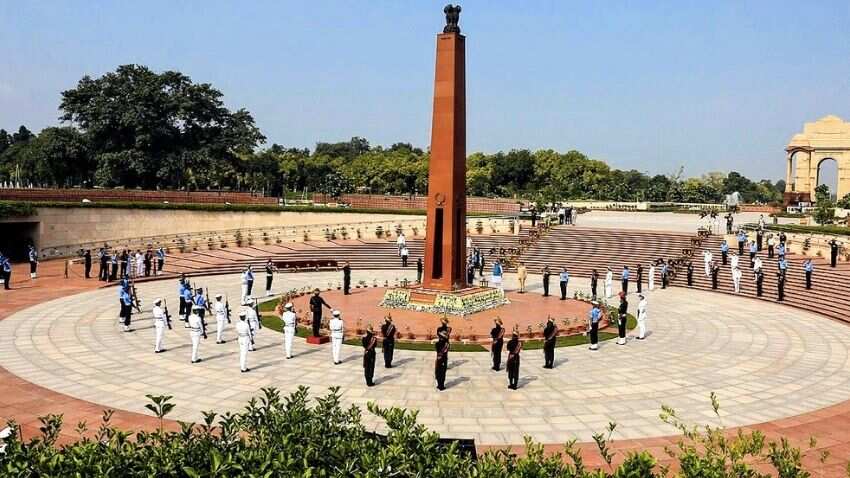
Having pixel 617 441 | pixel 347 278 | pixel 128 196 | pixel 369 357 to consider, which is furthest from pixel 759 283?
pixel 128 196

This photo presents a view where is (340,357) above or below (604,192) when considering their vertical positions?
below

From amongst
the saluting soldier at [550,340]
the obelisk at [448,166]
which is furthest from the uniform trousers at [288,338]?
the obelisk at [448,166]

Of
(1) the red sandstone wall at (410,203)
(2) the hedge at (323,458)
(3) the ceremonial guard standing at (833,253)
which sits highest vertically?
(1) the red sandstone wall at (410,203)

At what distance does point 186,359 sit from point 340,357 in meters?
3.66

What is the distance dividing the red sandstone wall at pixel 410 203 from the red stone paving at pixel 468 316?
108 feet

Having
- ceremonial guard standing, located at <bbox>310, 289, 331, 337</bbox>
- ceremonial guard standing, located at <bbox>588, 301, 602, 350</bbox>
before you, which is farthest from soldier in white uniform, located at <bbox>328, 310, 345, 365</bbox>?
ceremonial guard standing, located at <bbox>588, 301, 602, 350</bbox>

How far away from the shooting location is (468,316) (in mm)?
20281

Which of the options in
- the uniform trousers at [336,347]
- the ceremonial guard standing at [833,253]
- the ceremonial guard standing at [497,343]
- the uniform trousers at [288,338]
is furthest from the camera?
the ceremonial guard standing at [833,253]

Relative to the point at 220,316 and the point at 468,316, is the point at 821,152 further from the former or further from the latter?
the point at 220,316

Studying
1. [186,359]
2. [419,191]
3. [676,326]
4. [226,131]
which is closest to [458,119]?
[676,326]

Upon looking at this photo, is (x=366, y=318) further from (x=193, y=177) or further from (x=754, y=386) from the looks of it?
(x=193, y=177)

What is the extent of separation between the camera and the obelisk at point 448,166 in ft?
69.5

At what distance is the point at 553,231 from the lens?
39.9 metres

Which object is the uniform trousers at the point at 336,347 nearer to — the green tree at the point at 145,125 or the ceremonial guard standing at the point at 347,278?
the ceremonial guard standing at the point at 347,278
